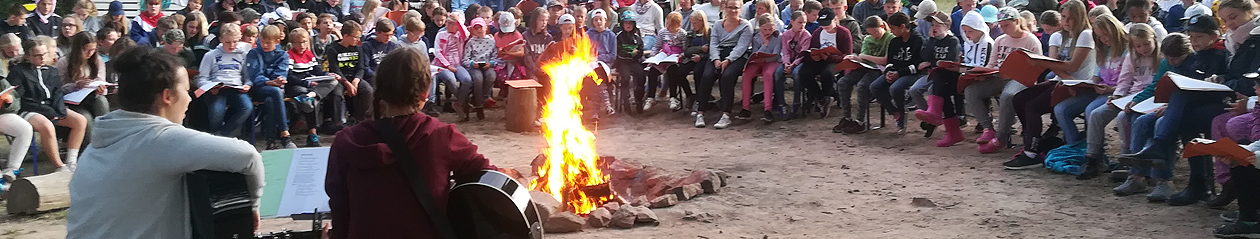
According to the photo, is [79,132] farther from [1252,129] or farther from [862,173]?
[1252,129]

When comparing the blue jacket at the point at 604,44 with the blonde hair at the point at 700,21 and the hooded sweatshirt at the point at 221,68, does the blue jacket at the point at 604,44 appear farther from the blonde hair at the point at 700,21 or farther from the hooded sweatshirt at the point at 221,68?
the hooded sweatshirt at the point at 221,68

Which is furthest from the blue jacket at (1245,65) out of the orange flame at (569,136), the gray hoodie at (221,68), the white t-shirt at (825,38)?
the gray hoodie at (221,68)

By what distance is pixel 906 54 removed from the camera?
9750 millimetres

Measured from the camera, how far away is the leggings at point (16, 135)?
8.22 metres

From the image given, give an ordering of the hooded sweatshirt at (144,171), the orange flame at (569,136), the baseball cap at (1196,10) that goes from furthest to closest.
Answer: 1. the baseball cap at (1196,10)
2. the orange flame at (569,136)
3. the hooded sweatshirt at (144,171)

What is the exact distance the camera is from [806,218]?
6.59 metres

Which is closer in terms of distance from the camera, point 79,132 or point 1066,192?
point 1066,192

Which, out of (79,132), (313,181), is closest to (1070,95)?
(313,181)

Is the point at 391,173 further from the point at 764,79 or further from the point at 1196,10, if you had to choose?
the point at 1196,10

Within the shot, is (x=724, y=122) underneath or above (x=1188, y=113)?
underneath

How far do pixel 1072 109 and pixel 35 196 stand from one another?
22.4ft

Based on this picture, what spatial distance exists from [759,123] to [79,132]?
6.01m

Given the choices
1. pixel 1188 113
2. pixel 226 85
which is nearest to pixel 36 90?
pixel 226 85

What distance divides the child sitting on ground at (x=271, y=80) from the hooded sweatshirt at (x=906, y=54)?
518 centimetres
